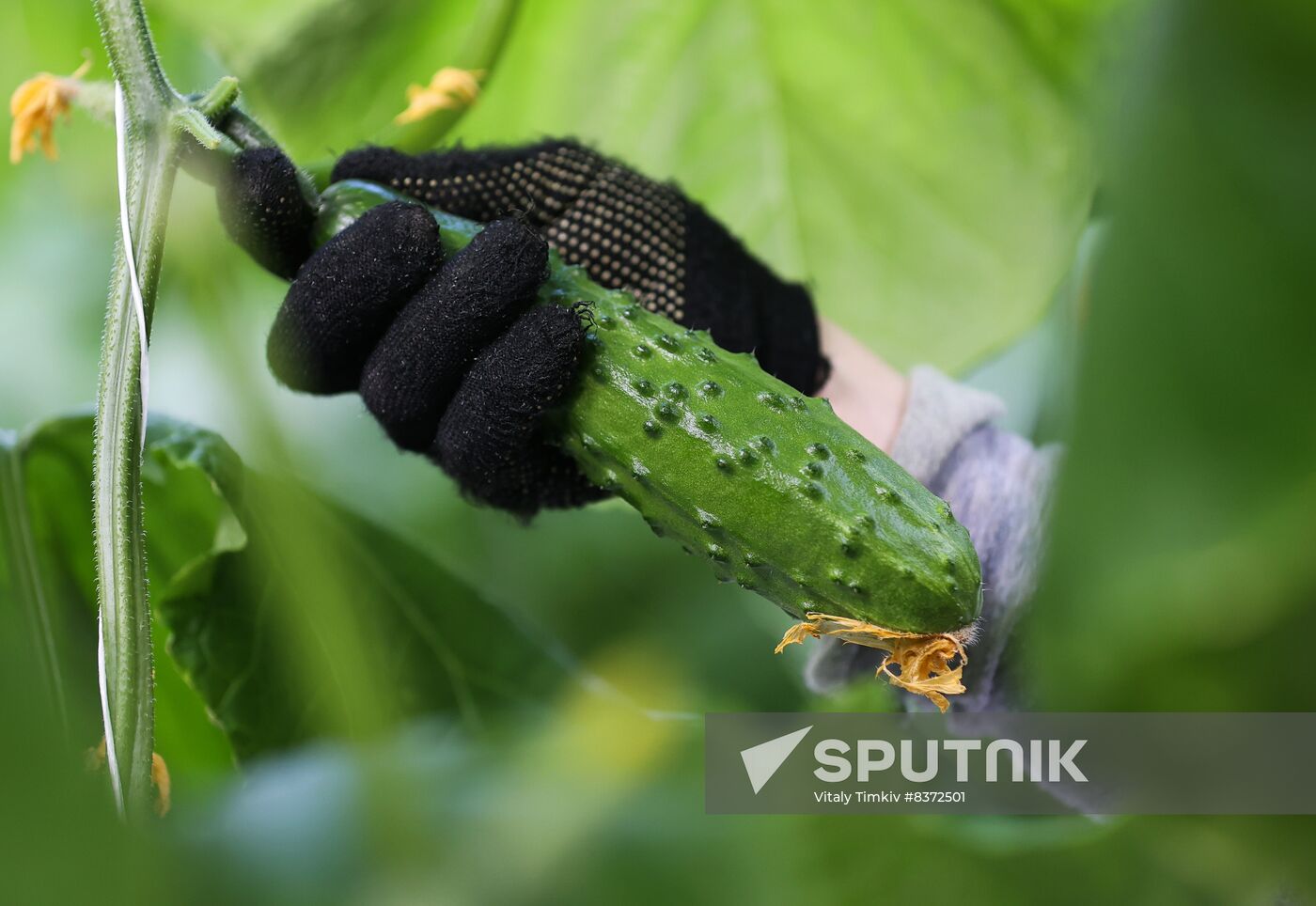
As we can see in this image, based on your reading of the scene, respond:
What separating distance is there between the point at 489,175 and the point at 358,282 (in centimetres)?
24

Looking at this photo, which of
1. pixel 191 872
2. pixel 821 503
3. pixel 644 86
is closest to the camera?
pixel 191 872

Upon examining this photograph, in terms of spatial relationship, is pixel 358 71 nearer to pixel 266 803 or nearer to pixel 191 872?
pixel 266 803

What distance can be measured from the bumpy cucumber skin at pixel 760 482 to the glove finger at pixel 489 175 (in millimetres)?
214

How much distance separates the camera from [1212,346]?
0.57ft

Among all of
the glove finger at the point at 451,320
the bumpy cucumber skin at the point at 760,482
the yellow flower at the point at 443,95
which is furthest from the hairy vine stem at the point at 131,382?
the yellow flower at the point at 443,95

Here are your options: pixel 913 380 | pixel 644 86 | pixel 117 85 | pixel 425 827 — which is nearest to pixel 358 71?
pixel 644 86

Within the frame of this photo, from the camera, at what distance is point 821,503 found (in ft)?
2.01

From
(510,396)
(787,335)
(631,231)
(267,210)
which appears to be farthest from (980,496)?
(267,210)

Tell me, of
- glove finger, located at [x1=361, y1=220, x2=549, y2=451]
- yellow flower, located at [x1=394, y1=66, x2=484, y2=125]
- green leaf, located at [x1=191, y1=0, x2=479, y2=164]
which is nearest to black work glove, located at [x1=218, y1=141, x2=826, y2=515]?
glove finger, located at [x1=361, y1=220, x2=549, y2=451]

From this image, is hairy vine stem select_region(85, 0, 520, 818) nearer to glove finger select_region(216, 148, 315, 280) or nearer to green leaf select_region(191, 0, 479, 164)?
glove finger select_region(216, 148, 315, 280)

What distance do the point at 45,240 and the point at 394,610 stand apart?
53cm

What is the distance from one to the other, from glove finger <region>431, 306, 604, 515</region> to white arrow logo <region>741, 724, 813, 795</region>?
35cm

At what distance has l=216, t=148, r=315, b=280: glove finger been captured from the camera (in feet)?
2.23

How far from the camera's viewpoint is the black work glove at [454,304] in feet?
2.22
